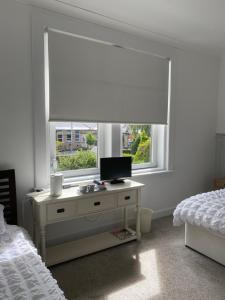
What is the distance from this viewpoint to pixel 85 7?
7.79 ft

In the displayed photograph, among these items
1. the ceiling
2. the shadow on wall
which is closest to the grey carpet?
the shadow on wall

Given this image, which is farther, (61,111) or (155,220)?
(155,220)

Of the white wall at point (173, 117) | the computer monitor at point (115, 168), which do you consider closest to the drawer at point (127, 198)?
the computer monitor at point (115, 168)

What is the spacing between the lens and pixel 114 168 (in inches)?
112

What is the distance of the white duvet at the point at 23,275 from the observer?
1.19 meters

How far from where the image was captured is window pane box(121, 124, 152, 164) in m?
3.25

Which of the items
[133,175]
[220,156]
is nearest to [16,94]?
[133,175]

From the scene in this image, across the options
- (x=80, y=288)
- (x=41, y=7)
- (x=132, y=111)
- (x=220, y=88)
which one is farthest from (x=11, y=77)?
(x=220, y=88)

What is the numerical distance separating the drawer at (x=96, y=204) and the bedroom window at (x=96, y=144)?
570 mm

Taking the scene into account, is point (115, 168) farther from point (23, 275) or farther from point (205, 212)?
point (23, 275)

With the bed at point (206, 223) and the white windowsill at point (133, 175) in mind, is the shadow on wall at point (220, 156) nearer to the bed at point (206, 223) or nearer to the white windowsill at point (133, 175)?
the white windowsill at point (133, 175)

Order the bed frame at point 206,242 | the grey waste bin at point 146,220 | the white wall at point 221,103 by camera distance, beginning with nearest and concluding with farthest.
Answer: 1. the bed frame at point 206,242
2. the grey waste bin at point 146,220
3. the white wall at point 221,103

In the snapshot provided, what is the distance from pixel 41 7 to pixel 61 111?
105 centimetres

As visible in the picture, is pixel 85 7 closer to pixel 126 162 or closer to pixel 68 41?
pixel 68 41
